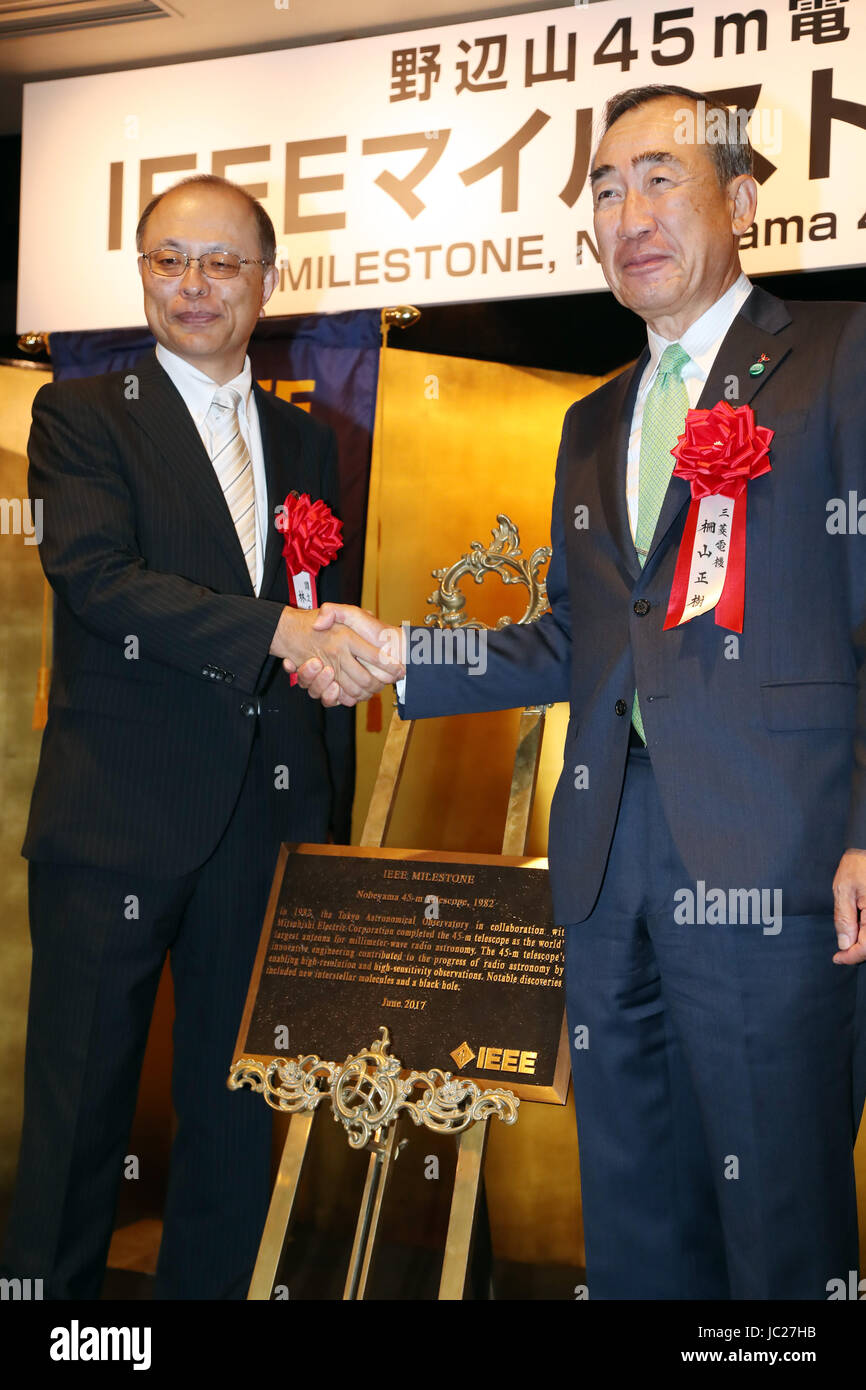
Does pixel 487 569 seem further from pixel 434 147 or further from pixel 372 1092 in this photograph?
pixel 434 147

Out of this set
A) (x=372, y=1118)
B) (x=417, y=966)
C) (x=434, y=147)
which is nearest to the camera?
(x=372, y=1118)

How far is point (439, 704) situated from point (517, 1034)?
58cm

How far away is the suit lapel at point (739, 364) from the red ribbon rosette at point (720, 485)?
0.03 m

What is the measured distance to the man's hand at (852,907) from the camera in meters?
1.67

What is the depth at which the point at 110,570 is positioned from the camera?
238cm

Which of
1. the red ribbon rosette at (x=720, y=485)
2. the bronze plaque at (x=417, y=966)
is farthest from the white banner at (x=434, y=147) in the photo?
the bronze plaque at (x=417, y=966)

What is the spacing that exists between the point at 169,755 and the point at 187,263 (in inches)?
37.6

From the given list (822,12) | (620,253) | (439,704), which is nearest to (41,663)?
(439,704)

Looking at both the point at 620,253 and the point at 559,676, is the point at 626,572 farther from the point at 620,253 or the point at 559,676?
the point at 620,253

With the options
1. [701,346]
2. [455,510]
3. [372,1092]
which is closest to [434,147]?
[455,510]

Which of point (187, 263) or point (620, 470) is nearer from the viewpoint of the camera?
point (620, 470)

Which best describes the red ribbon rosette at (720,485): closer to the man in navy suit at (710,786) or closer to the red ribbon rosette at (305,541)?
the man in navy suit at (710,786)

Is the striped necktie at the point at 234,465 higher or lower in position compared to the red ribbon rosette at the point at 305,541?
higher
